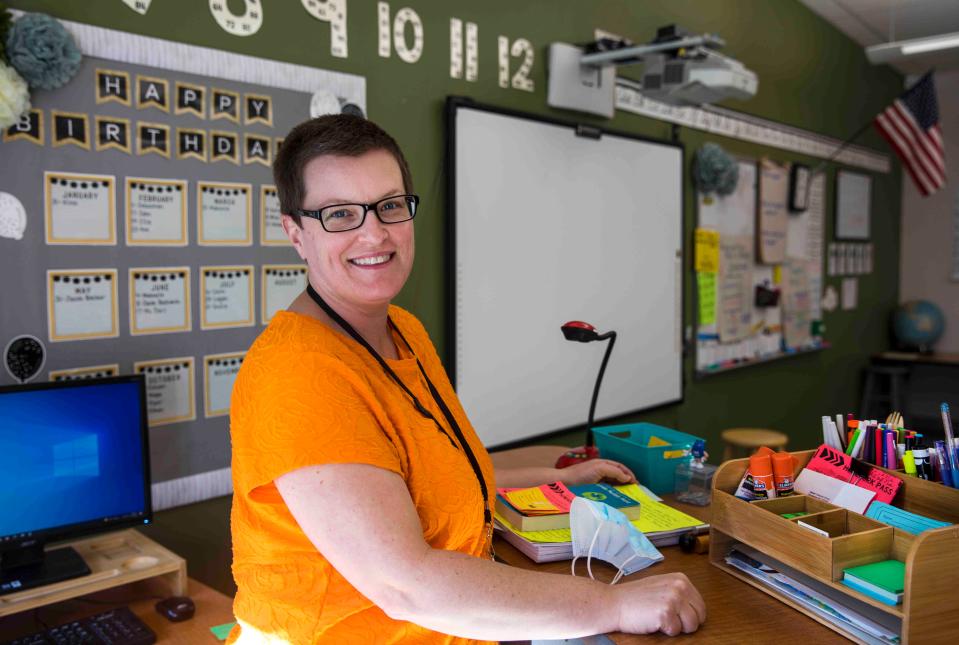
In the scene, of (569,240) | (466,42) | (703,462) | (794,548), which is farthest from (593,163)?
(794,548)

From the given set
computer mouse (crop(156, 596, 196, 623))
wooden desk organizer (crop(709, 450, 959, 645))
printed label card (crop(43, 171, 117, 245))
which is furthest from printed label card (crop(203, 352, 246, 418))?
wooden desk organizer (crop(709, 450, 959, 645))

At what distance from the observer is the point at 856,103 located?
5.79 meters

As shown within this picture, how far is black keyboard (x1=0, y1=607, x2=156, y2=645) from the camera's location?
1.51 m

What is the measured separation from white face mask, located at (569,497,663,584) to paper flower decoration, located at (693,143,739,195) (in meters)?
2.92

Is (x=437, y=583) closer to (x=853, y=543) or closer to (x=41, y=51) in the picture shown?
(x=853, y=543)

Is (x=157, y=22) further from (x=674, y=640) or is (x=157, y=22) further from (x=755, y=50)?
(x=755, y=50)

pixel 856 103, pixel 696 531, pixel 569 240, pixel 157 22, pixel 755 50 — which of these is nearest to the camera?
pixel 696 531

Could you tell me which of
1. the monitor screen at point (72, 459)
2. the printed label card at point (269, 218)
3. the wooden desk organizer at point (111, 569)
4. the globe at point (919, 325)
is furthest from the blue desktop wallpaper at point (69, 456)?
the globe at point (919, 325)

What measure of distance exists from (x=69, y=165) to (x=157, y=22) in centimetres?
44

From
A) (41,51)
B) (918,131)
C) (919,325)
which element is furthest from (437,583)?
(919,325)

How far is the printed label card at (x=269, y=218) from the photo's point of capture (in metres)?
2.14

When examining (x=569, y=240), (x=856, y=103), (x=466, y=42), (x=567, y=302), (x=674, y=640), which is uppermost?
(x=856, y=103)

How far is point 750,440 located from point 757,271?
1.23 meters

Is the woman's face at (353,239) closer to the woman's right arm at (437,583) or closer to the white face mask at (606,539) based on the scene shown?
the woman's right arm at (437,583)
